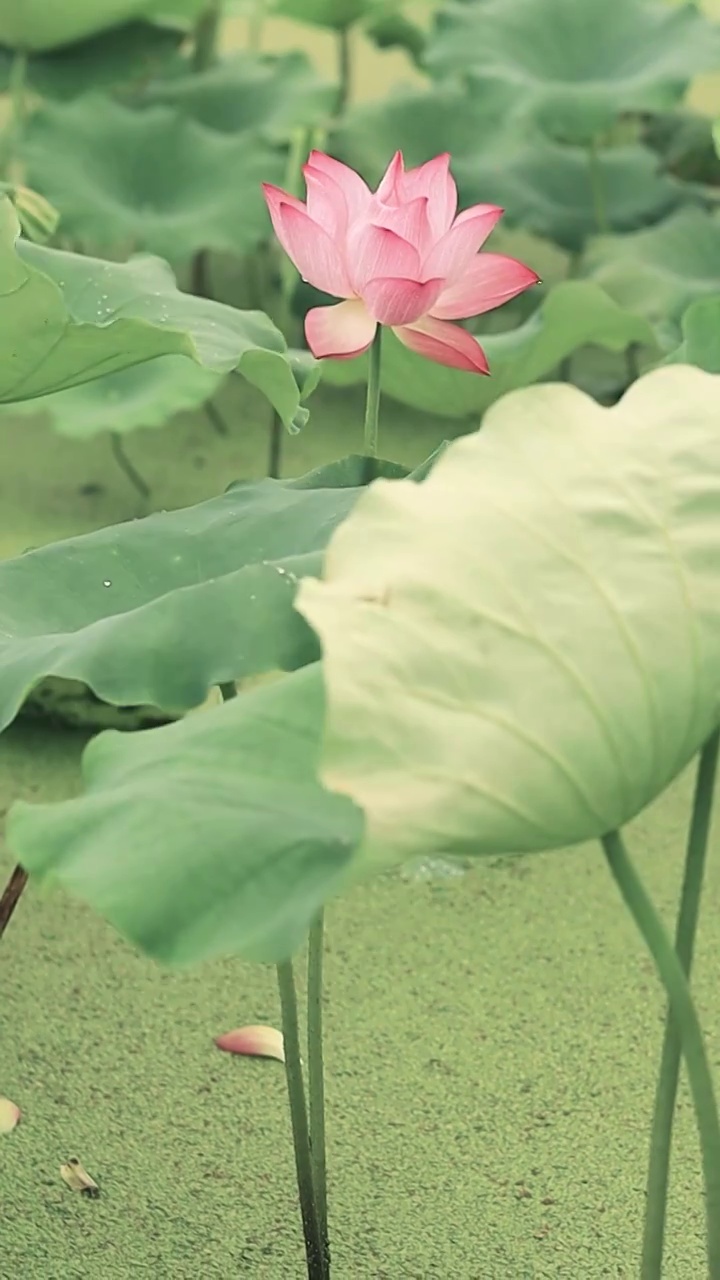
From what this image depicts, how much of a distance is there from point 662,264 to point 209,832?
5.20ft

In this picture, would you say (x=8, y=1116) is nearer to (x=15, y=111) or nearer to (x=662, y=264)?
(x=662, y=264)

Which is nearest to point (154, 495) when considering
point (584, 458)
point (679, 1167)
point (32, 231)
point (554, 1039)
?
point (32, 231)

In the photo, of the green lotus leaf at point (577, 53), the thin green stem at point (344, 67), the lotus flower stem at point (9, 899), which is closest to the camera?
the lotus flower stem at point (9, 899)

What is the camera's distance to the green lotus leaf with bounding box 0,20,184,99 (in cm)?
260

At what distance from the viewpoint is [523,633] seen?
1.88 feet

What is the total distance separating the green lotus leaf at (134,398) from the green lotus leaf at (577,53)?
598 millimetres

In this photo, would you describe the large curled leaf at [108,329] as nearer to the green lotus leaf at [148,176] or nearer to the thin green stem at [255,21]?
the green lotus leaf at [148,176]

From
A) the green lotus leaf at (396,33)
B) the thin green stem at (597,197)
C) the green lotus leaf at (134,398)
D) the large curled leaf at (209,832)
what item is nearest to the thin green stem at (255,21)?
the green lotus leaf at (396,33)

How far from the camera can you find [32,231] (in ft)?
4.34

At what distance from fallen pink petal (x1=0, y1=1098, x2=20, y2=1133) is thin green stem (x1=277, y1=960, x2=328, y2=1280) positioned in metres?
0.22

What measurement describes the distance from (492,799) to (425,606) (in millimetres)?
66

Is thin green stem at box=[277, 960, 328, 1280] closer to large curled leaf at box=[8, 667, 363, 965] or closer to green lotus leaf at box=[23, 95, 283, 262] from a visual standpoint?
large curled leaf at box=[8, 667, 363, 965]

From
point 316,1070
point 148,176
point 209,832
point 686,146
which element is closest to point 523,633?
point 209,832

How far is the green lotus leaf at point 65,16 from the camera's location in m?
2.42
